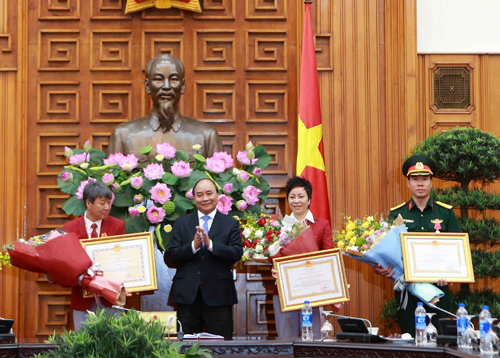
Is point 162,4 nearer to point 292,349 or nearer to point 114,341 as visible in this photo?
point 292,349

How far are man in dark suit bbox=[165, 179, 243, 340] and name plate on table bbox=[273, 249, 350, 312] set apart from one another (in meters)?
0.46

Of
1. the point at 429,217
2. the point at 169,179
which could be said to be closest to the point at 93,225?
the point at 169,179

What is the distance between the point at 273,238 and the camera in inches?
150

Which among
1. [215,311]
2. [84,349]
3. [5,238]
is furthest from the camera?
[5,238]

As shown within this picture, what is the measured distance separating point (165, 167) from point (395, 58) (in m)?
2.37

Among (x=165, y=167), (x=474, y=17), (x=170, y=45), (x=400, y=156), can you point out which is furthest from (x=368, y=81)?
(x=165, y=167)

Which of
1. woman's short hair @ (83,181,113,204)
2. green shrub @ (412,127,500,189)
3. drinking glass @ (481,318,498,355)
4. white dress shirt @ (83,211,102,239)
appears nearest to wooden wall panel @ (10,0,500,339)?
green shrub @ (412,127,500,189)

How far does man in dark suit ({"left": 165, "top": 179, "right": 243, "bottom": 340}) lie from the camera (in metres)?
3.61

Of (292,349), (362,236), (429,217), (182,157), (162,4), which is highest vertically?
(162,4)

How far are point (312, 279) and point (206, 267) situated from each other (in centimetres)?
71

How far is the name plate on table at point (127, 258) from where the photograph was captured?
336 centimetres

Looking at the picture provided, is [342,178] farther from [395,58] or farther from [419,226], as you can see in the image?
[419,226]

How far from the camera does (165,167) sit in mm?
4215

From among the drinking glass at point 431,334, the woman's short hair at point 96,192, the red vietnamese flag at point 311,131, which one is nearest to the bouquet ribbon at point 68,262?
the woman's short hair at point 96,192
